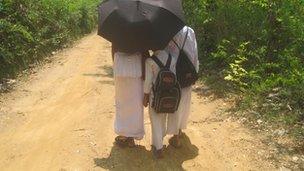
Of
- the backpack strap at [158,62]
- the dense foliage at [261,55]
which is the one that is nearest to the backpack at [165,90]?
the backpack strap at [158,62]

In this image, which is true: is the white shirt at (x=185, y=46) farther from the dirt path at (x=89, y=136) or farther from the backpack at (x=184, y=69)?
the dirt path at (x=89, y=136)

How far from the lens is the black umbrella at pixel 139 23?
15.8ft

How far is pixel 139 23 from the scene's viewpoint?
4801 mm

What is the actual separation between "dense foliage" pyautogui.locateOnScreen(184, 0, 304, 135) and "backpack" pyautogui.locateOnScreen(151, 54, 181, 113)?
2.09 meters

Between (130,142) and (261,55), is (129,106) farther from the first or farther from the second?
(261,55)

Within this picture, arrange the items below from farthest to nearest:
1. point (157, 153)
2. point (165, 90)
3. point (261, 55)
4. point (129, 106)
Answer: point (261, 55) → point (157, 153) → point (129, 106) → point (165, 90)

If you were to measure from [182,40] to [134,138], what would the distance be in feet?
4.17

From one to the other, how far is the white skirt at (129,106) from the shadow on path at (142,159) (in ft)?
0.83

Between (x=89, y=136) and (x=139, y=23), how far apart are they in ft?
6.81

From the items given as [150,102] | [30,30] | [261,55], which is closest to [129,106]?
[150,102]

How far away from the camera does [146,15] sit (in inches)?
190

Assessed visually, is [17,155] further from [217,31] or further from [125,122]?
[217,31]

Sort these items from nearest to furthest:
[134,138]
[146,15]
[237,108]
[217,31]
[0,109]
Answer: [146,15]
[134,138]
[237,108]
[0,109]
[217,31]

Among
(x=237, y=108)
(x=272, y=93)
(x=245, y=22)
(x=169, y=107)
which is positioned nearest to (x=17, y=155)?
(x=169, y=107)
